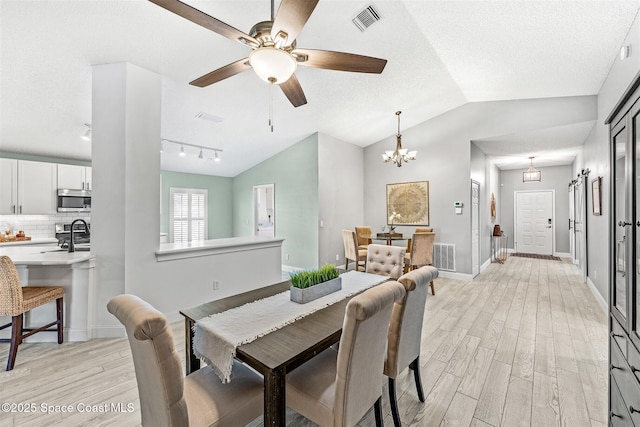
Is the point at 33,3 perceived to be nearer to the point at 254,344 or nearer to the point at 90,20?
the point at 90,20

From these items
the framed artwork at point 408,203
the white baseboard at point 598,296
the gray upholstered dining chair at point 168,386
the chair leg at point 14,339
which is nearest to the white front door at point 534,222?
the white baseboard at point 598,296

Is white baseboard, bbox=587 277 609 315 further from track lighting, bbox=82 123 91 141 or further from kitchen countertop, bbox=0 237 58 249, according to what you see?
kitchen countertop, bbox=0 237 58 249

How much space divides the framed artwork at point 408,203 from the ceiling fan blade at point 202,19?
483 cm

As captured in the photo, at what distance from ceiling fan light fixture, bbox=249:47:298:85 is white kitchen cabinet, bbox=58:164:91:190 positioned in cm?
511

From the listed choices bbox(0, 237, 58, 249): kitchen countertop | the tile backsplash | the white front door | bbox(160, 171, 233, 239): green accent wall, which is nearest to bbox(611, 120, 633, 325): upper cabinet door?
bbox(0, 237, 58, 249): kitchen countertop

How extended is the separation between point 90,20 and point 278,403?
3200 mm

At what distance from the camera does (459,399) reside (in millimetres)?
1925

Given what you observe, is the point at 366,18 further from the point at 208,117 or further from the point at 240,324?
the point at 240,324

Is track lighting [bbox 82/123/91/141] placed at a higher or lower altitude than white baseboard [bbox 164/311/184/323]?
higher

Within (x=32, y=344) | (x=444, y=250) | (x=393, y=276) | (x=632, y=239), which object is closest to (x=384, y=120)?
(x=444, y=250)

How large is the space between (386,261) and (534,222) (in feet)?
25.7

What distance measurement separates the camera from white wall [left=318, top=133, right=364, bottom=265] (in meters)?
5.55

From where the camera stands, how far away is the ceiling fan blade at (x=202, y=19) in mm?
1446

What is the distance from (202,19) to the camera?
1.57 m
